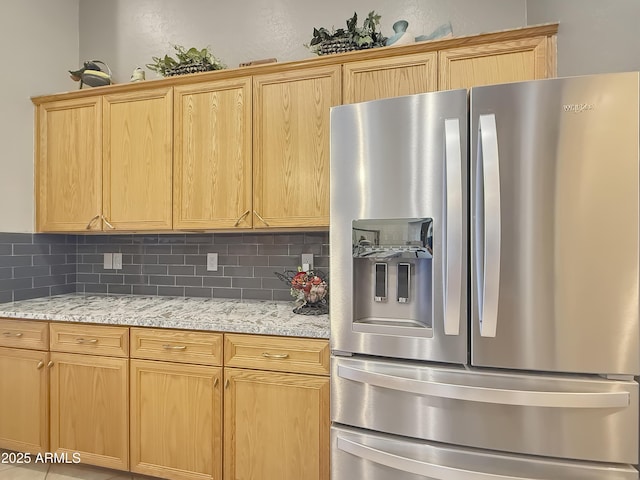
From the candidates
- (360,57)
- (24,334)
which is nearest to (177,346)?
(24,334)

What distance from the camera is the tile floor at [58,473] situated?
2102 mm

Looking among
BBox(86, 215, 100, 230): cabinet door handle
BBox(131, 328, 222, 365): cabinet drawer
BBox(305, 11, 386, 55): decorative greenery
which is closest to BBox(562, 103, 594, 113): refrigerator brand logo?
BBox(305, 11, 386, 55): decorative greenery

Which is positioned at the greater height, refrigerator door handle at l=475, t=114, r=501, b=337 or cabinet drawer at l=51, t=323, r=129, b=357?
refrigerator door handle at l=475, t=114, r=501, b=337

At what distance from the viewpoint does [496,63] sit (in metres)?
1.83

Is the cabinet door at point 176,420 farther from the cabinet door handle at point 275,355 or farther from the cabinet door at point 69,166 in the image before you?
the cabinet door at point 69,166

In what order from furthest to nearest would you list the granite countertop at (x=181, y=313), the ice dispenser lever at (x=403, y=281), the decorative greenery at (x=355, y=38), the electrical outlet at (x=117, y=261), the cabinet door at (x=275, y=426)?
the electrical outlet at (x=117, y=261), the decorative greenery at (x=355, y=38), the granite countertop at (x=181, y=313), the cabinet door at (x=275, y=426), the ice dispenser lever at (x=403, y=281)

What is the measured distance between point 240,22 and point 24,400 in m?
2.75

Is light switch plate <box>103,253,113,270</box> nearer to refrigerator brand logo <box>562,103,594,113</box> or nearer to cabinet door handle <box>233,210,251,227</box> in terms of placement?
cabinet door handle <box>233,210,251,227</box>

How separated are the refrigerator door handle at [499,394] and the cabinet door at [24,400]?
189cm

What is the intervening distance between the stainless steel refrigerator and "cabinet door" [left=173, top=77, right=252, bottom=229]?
89 cm

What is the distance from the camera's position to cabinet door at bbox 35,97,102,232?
2.50m

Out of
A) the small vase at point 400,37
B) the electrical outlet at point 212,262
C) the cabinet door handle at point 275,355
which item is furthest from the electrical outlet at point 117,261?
the small vase at point 400,37

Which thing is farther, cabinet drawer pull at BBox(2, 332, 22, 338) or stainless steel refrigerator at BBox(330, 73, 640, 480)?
cabinet drawer pull at BBox(2, 332, 22, 338)

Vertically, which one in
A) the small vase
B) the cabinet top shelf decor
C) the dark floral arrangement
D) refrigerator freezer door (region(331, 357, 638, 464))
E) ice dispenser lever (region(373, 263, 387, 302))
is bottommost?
refrigerator freezer door (region(331, 357, 638, 464))
